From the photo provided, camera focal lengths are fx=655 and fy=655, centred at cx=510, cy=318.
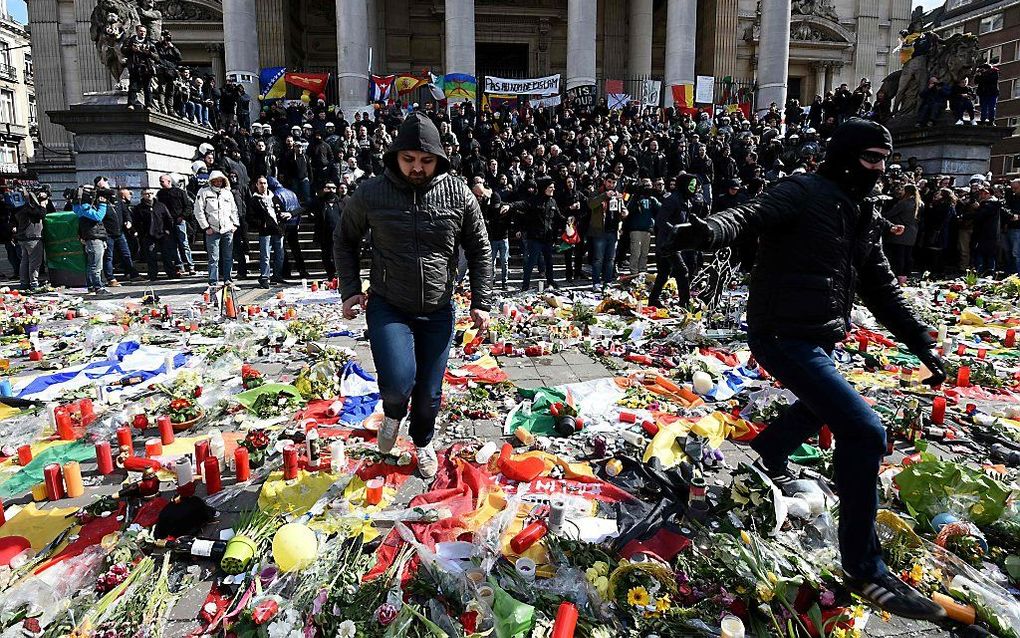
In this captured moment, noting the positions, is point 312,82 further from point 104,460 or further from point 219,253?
point 104,460

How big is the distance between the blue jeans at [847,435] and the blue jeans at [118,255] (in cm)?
1221

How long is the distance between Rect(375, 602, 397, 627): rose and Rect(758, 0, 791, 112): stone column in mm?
30260

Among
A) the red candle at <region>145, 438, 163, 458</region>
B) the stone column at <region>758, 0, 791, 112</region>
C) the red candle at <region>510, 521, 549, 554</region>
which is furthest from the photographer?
the stone column at <region>758, 0, 791, 112</region>

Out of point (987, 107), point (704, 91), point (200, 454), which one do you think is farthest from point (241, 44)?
point (200, 454)

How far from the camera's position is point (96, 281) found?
37.2 feet

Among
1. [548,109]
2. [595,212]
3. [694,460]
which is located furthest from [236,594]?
[548,109]

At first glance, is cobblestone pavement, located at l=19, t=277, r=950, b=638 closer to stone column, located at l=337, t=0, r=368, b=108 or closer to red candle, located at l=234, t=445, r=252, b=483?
red candle, located at l=234, t=445, r=252, b=483

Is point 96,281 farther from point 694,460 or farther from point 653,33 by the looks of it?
point 653,33

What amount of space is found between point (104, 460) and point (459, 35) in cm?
2590

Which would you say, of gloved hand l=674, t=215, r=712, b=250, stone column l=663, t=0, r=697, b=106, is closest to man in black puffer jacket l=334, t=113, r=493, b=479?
gloved hand l=674, t=215, r=712, b=250

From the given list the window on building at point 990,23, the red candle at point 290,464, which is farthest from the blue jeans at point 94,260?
the window on building at point 990,23

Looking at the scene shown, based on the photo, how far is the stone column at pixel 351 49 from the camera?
1038 inches

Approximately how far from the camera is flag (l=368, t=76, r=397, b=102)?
25.7 m

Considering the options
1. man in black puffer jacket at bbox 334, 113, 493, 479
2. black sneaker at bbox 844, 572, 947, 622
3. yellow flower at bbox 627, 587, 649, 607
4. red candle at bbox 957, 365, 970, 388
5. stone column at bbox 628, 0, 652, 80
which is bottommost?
yellow flower at bbox 627, 587, 649, 607
